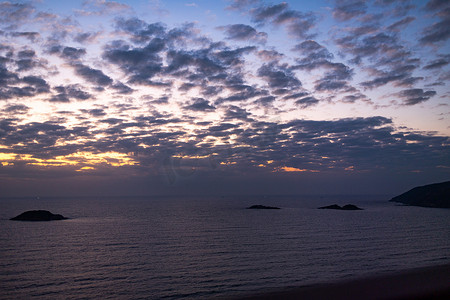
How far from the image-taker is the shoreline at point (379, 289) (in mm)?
23125

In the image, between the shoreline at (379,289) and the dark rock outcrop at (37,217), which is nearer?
the shoreline at (379,289)

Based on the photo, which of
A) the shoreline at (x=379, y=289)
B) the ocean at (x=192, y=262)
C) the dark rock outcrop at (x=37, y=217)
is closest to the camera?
the shoreline at (x=379, y=289)

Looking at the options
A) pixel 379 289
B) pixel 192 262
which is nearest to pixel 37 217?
pixel 192 262

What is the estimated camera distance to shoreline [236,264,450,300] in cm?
2312

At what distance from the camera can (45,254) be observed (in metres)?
40.4

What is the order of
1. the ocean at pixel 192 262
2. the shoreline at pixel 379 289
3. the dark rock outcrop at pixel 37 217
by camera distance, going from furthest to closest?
the dark rock outcrop at pixel 37 217 → the ocean at pixel 192 262 → the shoreline at pixel 379 289

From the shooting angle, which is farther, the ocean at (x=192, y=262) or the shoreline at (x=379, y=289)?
the ocean at (x=192, y=262)

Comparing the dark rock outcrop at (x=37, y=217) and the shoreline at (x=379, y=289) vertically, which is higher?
the dark rock outcrop at (x=37, y=217)

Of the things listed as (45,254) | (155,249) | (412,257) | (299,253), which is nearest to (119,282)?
(155,249)

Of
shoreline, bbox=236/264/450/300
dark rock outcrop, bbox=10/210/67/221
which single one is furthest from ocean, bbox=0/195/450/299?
dark rock outcrop, bbox=10/210/67/221

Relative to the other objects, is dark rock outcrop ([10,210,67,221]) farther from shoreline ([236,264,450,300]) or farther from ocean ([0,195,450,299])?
shoreline ([236,264,450,300])

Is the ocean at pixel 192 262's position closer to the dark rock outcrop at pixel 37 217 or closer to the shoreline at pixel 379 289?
the shoreline at pixel 379 289

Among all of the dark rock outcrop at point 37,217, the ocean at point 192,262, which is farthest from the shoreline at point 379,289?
the dark rock outcrop at point 37,217

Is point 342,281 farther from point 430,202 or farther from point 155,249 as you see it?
point 430,202
